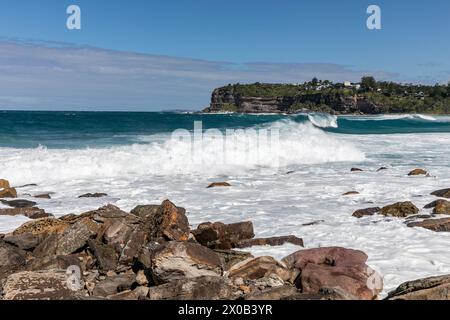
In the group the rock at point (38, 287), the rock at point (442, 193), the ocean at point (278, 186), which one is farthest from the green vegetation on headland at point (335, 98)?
the rock at point (38, 287)

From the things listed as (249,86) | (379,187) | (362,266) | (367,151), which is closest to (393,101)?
(249,86)

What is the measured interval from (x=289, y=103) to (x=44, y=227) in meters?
135

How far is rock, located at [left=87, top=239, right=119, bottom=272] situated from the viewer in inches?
268

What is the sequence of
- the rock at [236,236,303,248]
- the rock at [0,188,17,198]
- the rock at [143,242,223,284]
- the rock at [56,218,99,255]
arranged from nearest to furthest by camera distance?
the rock at [143,242,223,284]
the rock at [56,218,99,255]
the rock at [236,236,303,248]
the rock at [0,188,17,198]

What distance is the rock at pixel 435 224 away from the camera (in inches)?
333

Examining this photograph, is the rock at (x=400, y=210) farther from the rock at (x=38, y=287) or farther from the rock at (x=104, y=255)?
the rock at (x=38, y=287)

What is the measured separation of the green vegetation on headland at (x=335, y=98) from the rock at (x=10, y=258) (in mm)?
125376

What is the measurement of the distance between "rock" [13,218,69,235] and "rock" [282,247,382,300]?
4146 millimetres

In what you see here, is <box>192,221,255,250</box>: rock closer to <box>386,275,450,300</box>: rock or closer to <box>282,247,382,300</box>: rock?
<box>282,247,382,300</box>: rock

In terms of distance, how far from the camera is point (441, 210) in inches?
380

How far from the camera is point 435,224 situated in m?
8.59

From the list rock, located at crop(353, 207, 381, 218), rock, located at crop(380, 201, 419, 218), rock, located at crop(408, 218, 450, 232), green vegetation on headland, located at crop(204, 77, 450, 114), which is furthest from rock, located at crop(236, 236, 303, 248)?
green vegetation on headland, located at crop(204, 77, 450, 114)

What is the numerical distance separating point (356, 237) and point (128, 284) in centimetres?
429
